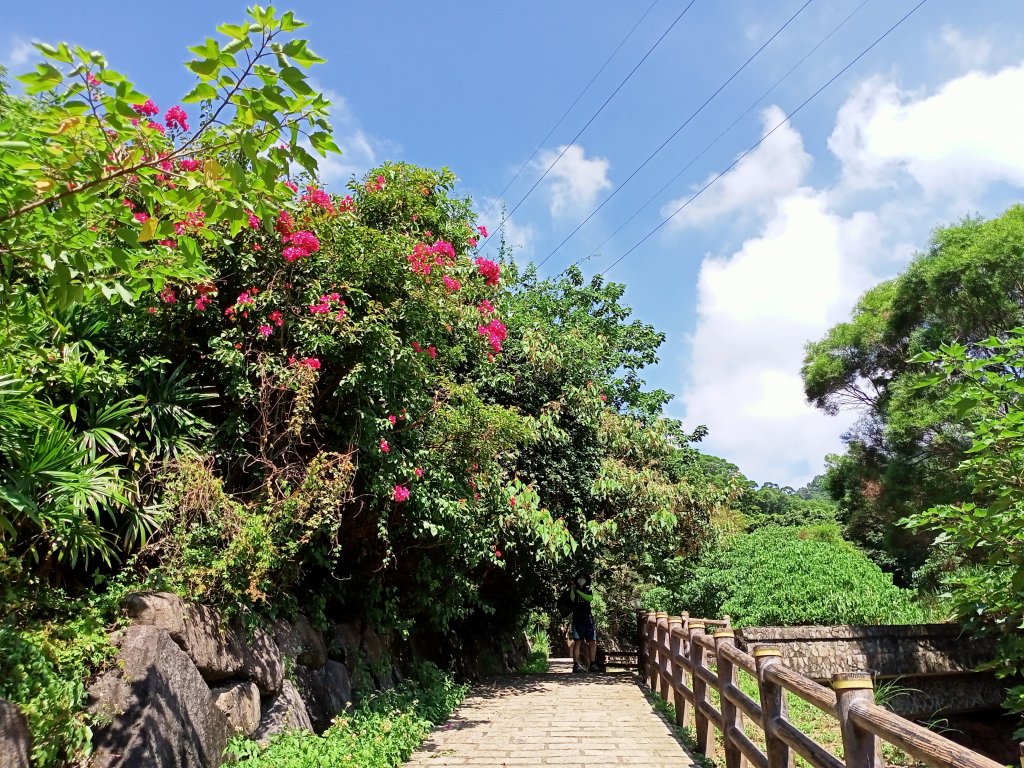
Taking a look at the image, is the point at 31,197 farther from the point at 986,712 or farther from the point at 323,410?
the point at 986,712

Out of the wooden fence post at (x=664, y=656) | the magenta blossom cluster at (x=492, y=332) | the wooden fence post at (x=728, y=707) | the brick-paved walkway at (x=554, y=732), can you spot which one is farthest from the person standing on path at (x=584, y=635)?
the wooden fence post at (x=728, y=707)

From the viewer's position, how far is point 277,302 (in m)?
6.11

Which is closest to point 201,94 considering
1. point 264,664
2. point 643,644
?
point 264,664

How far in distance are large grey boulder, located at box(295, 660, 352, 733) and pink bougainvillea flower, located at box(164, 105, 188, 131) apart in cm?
487

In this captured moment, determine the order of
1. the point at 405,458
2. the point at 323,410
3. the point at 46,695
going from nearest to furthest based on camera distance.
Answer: the point at 46,695 < the point at 323,410 < the point at 405,458

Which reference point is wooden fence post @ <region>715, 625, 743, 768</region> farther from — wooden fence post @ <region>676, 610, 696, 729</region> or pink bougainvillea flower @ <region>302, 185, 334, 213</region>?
pink bougainvillea flower @ <region>302, 185, 334, 213</region>

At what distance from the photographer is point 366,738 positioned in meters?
5.89

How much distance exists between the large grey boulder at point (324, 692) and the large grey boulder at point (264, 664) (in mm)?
454

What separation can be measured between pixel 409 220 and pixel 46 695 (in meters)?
6.05

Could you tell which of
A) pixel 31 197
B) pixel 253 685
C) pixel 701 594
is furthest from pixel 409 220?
pixel 701 594

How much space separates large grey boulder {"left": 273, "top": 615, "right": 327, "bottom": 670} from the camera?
20.2ft

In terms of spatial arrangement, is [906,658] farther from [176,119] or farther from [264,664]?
[176,119]

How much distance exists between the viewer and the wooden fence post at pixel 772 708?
4363 mm

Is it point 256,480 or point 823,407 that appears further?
point 823,407
